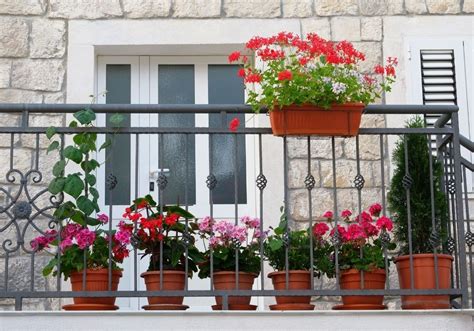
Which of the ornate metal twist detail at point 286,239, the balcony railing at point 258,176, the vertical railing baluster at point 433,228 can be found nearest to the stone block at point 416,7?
the balcony railing at point 258,176

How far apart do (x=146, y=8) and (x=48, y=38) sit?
690 mm

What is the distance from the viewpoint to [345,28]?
7246 mm

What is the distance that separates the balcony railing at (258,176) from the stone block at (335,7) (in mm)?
779

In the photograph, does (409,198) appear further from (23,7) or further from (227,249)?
(23,7)

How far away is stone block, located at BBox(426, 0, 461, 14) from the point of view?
728cm

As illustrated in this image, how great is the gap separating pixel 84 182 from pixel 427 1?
9.79 feet

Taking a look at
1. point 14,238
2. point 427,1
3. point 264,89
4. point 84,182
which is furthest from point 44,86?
point 427,1

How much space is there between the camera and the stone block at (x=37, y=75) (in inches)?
278

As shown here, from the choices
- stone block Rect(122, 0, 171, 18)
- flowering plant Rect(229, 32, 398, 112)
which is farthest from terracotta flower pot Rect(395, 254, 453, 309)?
stone block Rect(122, 0, 171, 18)

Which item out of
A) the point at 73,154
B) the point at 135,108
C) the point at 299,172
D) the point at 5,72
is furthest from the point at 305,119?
the point at 5,72

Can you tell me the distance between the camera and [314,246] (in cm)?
566

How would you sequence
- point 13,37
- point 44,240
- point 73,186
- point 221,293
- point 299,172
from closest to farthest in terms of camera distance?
point 221,293 → point 73,186 → point 44,240 → point 299,172 → point 13,37

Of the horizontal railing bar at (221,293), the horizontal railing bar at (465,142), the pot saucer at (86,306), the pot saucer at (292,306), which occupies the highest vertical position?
the horizontal railing bar at (465,142)

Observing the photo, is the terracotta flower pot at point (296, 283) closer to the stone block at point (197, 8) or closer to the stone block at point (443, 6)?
the stone block at point (197, 8)
